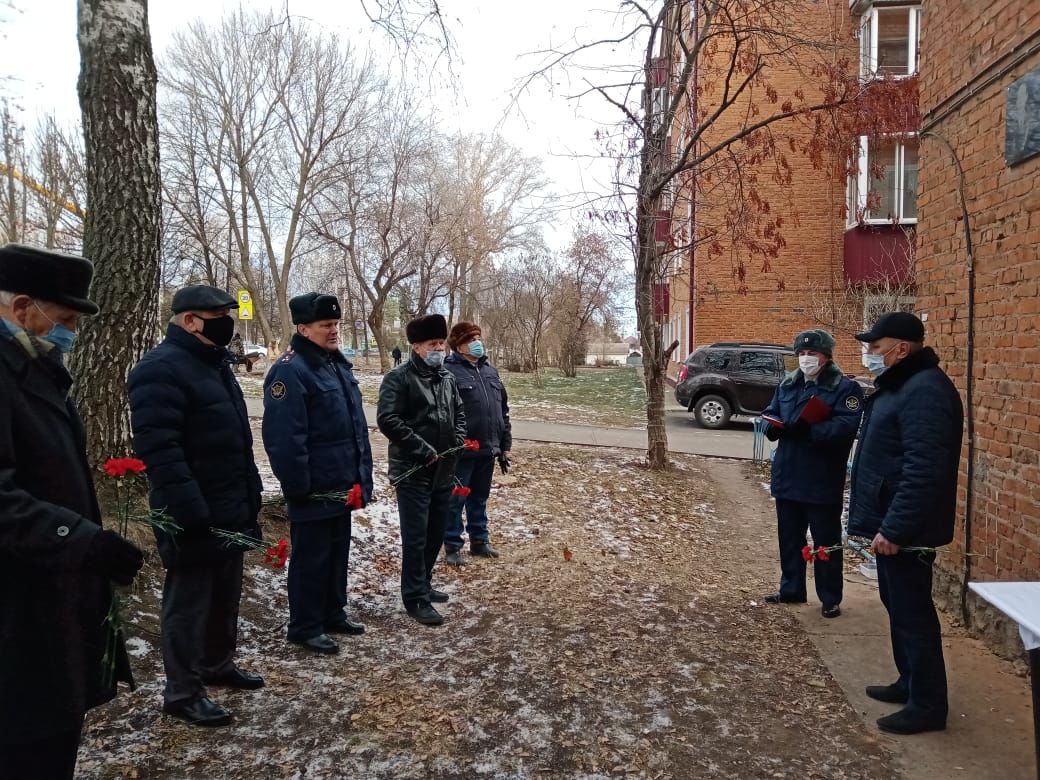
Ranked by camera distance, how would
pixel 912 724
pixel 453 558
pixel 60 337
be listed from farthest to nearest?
pixel 453 558 < pixel 912 724 < pixel 60 337

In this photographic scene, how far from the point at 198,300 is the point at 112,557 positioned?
5.08ft

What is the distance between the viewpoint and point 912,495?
3.37 m

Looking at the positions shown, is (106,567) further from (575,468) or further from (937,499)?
(575,468)

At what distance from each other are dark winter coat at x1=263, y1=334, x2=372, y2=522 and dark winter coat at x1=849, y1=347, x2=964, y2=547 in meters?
2.78

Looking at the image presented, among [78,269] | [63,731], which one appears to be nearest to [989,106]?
[78,269]

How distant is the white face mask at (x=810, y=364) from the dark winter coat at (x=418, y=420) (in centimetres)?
247

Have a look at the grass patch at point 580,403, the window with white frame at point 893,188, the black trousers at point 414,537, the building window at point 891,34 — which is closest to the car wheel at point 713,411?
the grass patch at point 580,403

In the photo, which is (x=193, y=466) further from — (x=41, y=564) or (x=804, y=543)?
(x=804, y=543)

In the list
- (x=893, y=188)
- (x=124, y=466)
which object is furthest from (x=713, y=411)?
A: (x=124, y=466)

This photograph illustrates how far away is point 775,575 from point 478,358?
3.11 m

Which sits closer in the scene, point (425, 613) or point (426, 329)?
point (425, 613)

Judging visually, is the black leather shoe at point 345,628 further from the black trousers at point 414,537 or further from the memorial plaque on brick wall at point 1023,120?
the memorial plaque on brick wall at point 1023,120

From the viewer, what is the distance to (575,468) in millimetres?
10133

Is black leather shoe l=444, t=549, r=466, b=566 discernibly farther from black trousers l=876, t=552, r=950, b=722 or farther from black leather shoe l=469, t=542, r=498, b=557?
black trousers l=876, t=552, r=950, b=722
